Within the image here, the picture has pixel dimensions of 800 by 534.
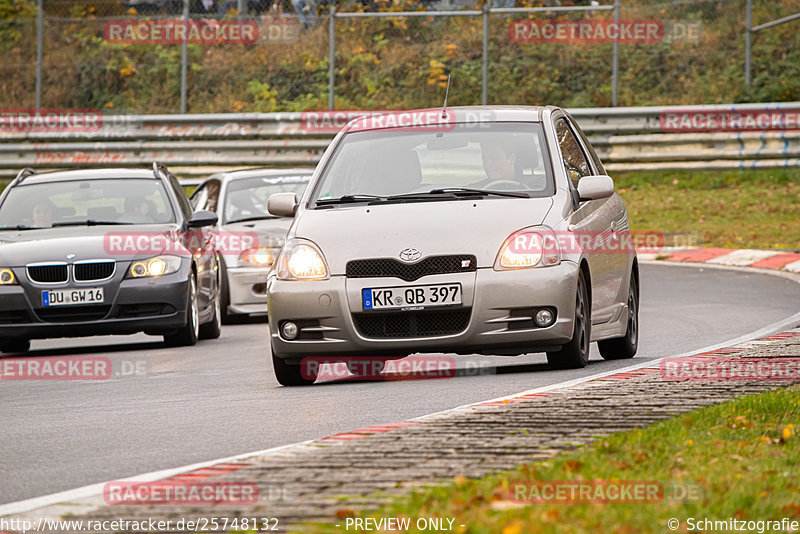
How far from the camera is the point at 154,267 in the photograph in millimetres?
13328

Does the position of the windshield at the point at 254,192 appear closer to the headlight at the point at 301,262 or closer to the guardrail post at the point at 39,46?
the headlight at the point at 301,262

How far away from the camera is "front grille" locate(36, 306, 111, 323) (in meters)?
12.9

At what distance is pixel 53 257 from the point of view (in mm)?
12875

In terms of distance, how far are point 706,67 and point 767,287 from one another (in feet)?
35.4

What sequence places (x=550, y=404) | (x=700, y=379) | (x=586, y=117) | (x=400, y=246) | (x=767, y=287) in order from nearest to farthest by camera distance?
(x=550, y=404), (x=700, y=379), (x=400, y=246), (x=767, y=287), (x=586, y=117)

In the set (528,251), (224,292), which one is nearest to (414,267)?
(528,251)

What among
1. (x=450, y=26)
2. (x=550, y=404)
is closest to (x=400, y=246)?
(x=550, y=404)

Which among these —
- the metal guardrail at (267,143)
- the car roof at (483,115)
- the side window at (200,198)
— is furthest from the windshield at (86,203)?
the metal guardrail at (267,143)

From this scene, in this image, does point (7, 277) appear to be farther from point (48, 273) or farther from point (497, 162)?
point (497, 162)

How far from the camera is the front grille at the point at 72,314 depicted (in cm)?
1286

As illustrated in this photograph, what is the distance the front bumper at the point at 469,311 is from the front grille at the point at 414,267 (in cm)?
4

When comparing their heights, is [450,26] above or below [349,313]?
above

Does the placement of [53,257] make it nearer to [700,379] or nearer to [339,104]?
[700,379]

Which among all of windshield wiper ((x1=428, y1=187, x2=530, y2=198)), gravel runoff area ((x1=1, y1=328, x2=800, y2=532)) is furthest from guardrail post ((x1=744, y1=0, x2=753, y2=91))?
gravel runoff area ((x1=1, y1=328, x2=800, y2=532))
